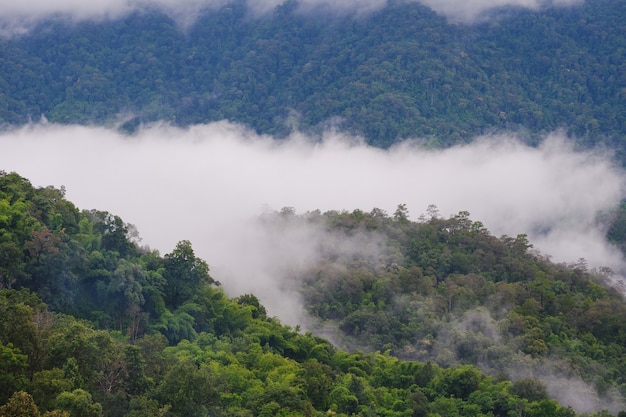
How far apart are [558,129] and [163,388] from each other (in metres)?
92.8

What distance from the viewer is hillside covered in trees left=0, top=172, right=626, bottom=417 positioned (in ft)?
86.8

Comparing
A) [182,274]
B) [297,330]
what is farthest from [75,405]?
[297,330]

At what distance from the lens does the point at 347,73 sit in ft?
374

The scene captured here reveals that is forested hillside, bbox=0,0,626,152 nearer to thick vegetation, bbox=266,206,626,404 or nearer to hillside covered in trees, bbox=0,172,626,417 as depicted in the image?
thick vegetation, bbox=266,206,626,404

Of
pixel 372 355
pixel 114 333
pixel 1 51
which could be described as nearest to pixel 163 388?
pixel 114 333

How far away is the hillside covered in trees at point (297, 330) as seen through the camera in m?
26.5

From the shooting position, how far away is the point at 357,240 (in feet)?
194

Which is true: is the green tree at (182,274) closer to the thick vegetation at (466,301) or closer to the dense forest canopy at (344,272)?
the dense forest canopy at (344,272)

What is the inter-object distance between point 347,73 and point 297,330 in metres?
74.0

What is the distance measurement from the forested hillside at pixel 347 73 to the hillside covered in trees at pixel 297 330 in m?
50.1

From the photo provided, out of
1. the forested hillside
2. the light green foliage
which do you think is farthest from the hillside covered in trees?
the forested hillside

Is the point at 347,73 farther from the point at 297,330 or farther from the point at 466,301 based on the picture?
the point at 297,330

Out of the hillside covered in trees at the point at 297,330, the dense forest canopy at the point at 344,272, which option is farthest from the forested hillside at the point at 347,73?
the hillside covered in trees at the point at 297,330

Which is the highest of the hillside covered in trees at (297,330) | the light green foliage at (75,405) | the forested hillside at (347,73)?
the forested hillside at (347,73)
